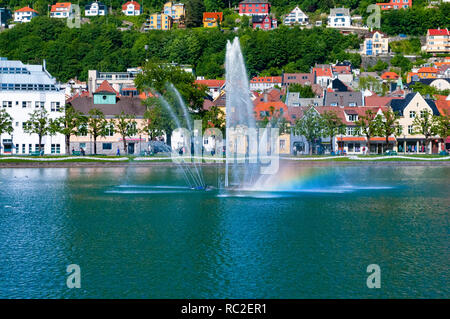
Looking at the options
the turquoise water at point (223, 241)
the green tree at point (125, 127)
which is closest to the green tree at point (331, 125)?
the green tree at point (125, 127)

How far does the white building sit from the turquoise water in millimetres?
48108

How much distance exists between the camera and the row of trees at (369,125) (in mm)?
107188

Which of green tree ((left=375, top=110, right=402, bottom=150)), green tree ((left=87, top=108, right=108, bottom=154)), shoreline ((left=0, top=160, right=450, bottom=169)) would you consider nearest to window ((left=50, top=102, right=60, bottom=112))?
green tree ((left=87, top=108, right=108, bottom=154))

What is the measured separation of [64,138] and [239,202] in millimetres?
69463

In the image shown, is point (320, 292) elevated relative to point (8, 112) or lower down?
Result: lower down

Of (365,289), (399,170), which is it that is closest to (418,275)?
(365,289)

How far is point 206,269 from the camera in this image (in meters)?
29.7

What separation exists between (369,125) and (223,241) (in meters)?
77.9

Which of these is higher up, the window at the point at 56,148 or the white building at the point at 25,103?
the white building at the point at 25,103

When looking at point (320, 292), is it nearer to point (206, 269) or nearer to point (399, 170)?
point (206, 269)

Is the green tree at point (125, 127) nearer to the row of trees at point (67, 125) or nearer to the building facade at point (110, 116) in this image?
the row of trees at point (67, 125)

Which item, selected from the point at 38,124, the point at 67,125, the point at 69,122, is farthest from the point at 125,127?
the point at 38,124

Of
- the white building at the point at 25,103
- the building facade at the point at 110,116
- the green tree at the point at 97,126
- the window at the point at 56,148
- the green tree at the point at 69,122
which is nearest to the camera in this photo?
the green tree at the point at 69,122

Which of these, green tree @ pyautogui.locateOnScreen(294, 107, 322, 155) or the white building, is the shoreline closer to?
green tree @ pyautogui.locateOnScreen(294, 107, 322, 155)
